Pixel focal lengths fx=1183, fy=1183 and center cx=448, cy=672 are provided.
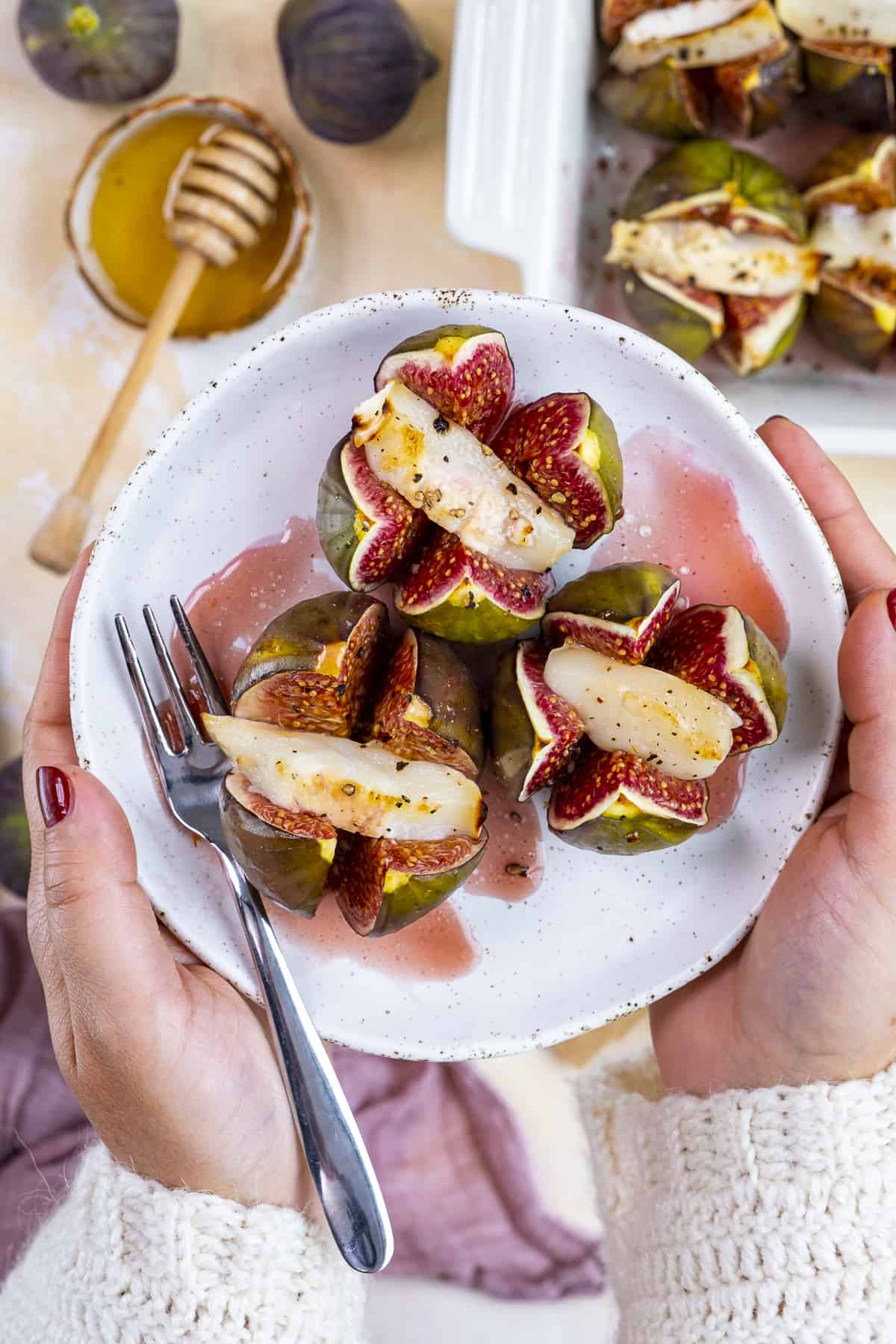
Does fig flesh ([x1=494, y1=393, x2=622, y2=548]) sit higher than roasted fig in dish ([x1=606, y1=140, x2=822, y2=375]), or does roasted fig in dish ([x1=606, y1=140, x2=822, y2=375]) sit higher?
roasted fig in dish ([x1=606, y1=140, x2=822, y2=375])

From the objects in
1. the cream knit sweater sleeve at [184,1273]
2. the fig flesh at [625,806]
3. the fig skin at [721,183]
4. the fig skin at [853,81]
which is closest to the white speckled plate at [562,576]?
the fig flesh at [625,806]

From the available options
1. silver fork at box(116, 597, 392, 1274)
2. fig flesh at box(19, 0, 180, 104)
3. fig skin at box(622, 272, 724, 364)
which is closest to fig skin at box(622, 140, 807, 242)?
fig skin at box(622, 272, 724, 364)

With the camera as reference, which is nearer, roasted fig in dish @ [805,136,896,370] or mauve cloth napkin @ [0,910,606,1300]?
roasted fig in dish @ [805,136,896,370]

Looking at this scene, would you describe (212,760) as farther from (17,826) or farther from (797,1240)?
(797,1240)

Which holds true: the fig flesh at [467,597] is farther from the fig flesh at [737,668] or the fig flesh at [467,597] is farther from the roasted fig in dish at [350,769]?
the fig flesh at [737,668]

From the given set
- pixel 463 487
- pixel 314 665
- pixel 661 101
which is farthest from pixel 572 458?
pixel 661 101

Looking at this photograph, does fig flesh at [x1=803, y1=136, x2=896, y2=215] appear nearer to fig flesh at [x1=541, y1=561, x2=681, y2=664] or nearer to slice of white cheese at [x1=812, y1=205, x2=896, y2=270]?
slice of white cheese at [x1=812, y1=205, x2=896, y2=270]

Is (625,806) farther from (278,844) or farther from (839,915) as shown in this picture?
(278,844)
